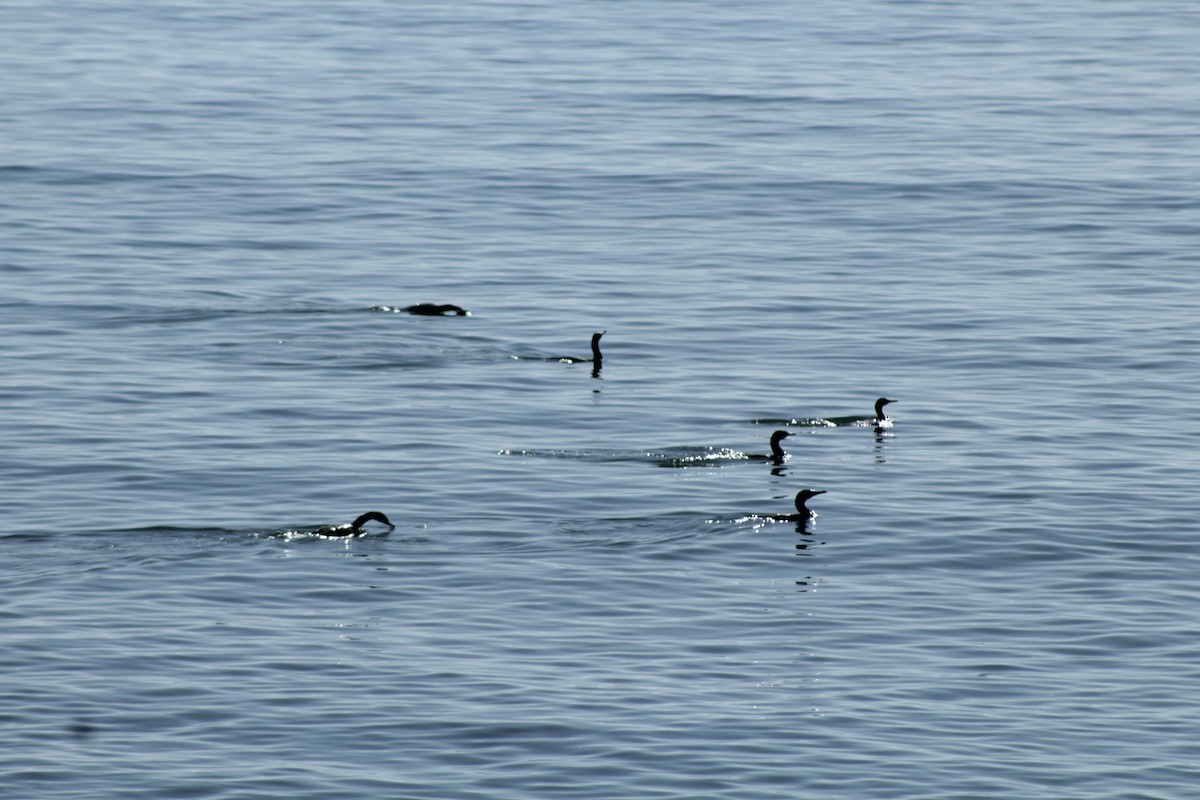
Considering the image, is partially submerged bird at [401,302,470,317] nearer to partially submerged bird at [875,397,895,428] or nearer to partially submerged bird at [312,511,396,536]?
partially submerged bird at [875,397,895,428]

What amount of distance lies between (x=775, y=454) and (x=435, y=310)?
9767 mm

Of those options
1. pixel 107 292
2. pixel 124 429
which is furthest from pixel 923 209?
pixel 124 429

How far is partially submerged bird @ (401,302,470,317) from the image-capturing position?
123 feet

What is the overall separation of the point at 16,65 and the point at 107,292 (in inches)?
1044

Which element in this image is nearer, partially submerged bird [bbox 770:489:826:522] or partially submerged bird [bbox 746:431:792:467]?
partially submerged bird [bbox 770:489:826:522]

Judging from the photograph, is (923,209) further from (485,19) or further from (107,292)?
(485,19)

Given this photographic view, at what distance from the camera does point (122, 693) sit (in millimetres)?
20781

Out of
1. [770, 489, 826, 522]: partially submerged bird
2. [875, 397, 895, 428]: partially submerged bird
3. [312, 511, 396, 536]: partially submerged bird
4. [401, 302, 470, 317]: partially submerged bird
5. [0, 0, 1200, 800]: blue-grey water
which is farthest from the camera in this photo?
[401, 302, 470, 317]: partially submerged bird

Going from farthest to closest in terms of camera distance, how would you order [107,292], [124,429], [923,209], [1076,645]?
1. [923,209]
2. [107,292]
3. [124,429]
4. [1076,645]

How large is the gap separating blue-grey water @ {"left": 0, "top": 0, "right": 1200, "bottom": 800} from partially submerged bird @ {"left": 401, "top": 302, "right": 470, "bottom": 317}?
496 mm

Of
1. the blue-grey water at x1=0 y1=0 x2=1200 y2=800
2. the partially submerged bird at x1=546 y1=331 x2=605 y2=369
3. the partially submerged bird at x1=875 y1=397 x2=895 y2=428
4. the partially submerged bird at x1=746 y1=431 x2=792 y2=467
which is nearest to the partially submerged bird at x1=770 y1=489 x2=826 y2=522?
the blue-grey water at x1=0 y1=0 x2=1200 y2=800

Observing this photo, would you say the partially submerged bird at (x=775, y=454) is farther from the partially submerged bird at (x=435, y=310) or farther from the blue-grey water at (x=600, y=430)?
the partially submerged bird at (x=435, y=310)

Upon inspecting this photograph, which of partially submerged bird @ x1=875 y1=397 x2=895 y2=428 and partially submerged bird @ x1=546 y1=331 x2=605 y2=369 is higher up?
partially submerged bird @ x1=546 y1=331 x2=605 y2=369

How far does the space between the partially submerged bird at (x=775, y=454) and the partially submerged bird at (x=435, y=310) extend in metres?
9.25
